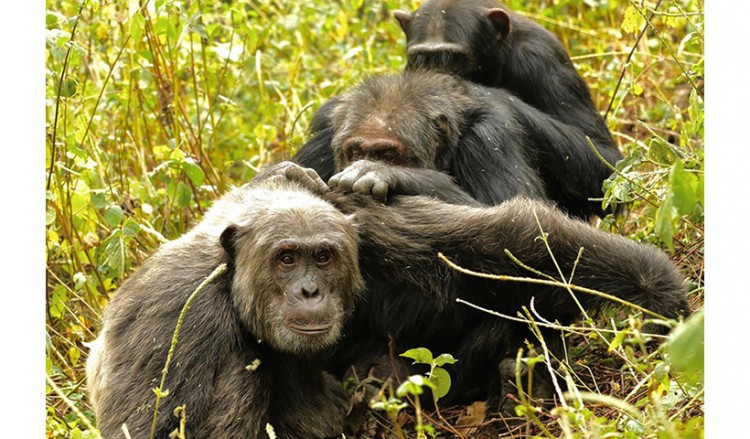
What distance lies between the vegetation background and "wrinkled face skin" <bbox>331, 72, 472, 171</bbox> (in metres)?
1.20

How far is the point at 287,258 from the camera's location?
541cm

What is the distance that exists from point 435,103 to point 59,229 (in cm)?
293

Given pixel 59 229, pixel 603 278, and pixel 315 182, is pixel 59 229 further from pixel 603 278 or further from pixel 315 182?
pixel 603 278

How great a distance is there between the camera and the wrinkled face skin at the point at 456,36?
8.00m

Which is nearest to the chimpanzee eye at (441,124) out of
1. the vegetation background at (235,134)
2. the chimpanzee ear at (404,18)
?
the vegetation background at (235,134)

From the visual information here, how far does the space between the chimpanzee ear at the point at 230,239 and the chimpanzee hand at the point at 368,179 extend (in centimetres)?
76

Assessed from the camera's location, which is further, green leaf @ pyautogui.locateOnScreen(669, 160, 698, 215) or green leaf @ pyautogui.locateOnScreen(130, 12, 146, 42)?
green leaf @ pyautogui.locateOnScreen(130, 12, 146, 42)

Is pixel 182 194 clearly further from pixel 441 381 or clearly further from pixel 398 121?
pixel 441 381

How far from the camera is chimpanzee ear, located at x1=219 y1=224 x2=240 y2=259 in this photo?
18.2 ft

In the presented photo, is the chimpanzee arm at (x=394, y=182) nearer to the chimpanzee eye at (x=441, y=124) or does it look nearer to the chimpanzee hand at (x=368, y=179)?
the chimpanzee hand at (x=368, y=179)

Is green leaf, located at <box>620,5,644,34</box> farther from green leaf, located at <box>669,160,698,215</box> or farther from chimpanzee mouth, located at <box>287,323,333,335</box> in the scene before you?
green leaf, located at <box>669,160,698,215</box>

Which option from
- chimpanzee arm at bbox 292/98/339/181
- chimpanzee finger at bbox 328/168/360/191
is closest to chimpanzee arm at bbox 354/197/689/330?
chimpanzee finger at bbox 328/168/360/191

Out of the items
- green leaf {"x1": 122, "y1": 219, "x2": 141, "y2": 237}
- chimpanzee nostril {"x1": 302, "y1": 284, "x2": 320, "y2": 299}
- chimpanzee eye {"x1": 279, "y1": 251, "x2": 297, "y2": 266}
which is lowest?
green leaf {"x1": 122, "y1": 219, "x2": 141, "y2": 237}

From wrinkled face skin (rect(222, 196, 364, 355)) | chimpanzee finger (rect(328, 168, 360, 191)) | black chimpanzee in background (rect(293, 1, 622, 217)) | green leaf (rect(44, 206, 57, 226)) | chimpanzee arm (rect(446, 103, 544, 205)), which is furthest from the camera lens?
black chimpanzee in background (rect(293, 1, 622, 217))
